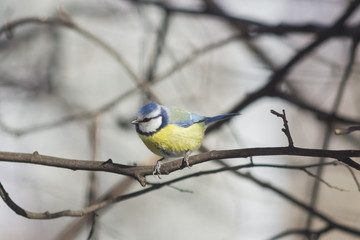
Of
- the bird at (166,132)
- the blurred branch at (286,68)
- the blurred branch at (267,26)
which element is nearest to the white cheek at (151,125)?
the bird at (166,132)

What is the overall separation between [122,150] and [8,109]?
2.56m

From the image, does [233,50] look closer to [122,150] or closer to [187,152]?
[122,150]

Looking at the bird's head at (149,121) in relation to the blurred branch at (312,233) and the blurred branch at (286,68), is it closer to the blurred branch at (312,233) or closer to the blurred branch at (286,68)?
the blurred branch at (286,68)

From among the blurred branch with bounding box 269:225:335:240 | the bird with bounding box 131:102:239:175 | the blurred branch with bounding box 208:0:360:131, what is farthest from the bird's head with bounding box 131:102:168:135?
the blurred branch with bounding box 269:225:335:240

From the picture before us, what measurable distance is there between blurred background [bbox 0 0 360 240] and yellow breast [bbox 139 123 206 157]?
0.84 ft

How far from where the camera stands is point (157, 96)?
2988 millimetres

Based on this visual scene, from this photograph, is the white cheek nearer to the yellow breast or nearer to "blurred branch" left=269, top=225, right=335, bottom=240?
the yellow breast

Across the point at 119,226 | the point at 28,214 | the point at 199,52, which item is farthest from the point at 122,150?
the point at 28,214

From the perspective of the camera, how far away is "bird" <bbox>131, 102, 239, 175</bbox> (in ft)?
7.48

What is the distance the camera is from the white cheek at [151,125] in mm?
2311

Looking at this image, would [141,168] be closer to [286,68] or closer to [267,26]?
[286,68]

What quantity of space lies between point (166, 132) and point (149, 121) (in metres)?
0.11

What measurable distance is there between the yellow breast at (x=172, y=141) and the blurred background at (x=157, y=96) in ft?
0.84

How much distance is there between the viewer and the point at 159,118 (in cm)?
236
